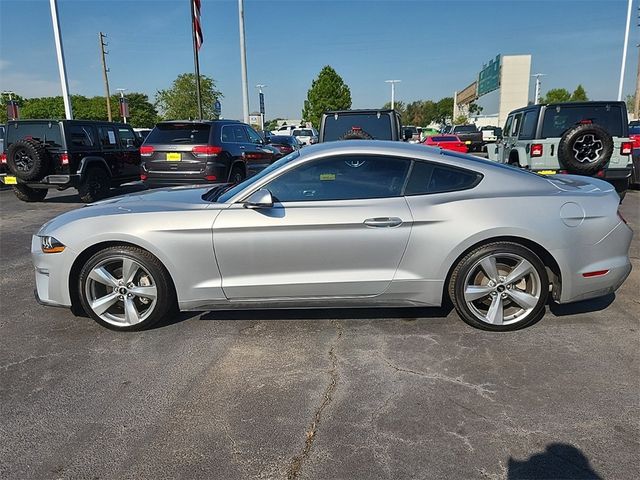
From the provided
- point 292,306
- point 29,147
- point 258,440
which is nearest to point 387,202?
point 292,306

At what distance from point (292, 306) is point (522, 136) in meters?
→ 7.41

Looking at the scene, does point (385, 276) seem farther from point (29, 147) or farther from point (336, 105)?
point (336, 105)

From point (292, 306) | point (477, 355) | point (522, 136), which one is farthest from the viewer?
point (522, 136)

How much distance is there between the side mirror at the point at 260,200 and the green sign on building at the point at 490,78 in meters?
67.4

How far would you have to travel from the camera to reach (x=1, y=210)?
10203 millimetres

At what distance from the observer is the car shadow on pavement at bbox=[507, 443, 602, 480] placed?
2199mm

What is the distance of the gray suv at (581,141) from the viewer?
7.91 metres

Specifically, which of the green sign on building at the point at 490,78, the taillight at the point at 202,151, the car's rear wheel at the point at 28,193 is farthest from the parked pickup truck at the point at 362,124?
the green sign on building at the point at 490,78

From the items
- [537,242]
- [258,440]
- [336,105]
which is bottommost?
[258,440]

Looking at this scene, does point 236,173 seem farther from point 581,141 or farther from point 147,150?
point 581,141

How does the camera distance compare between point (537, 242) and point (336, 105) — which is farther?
point (336, 105)

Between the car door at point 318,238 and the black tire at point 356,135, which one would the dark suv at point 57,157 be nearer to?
the black tire at point 356,135

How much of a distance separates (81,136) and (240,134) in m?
3.55

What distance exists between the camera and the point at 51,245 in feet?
12.1
